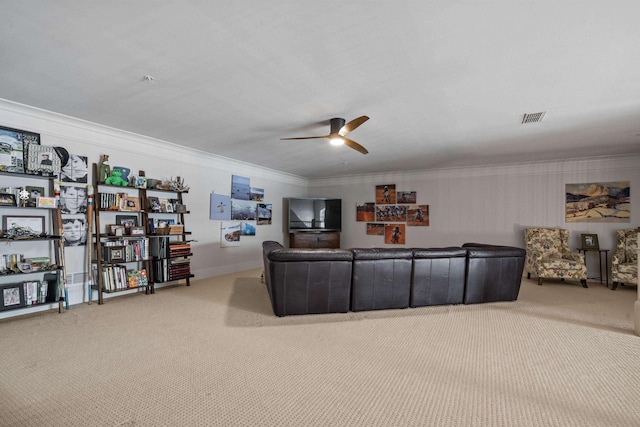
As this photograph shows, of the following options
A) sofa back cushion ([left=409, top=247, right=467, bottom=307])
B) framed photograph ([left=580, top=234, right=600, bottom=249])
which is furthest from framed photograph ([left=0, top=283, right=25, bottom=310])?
framed photograph ([left=580, top=234, right=600, bottom=249])

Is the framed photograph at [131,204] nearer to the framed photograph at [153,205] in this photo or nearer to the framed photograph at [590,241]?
the framed photograph at [153,205]

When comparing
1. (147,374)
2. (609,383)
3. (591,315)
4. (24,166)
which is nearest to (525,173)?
(591,315)

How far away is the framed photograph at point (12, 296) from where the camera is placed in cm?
336

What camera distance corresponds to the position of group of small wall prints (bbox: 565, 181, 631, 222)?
19.1 ft

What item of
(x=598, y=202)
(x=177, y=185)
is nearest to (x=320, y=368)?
(x=177, y=185)

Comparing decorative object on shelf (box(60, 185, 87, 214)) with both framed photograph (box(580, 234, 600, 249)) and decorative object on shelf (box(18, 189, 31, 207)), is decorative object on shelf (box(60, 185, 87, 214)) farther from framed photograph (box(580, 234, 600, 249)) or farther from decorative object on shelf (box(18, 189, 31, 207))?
framed photograph (box(580, 234, 600, 249))

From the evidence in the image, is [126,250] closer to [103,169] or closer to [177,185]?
[103,169]

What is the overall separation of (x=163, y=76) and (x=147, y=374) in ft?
8.42

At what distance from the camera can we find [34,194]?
3.67 m

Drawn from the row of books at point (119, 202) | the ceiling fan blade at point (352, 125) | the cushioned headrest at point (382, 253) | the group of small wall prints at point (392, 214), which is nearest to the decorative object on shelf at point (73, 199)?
the row of books at point (119, 202)

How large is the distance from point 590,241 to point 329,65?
253 inches

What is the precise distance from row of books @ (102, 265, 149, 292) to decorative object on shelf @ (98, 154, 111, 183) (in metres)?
1.27

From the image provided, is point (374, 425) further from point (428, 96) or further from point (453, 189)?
point (453, 189)

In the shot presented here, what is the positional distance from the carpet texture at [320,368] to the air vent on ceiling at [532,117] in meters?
2.46
